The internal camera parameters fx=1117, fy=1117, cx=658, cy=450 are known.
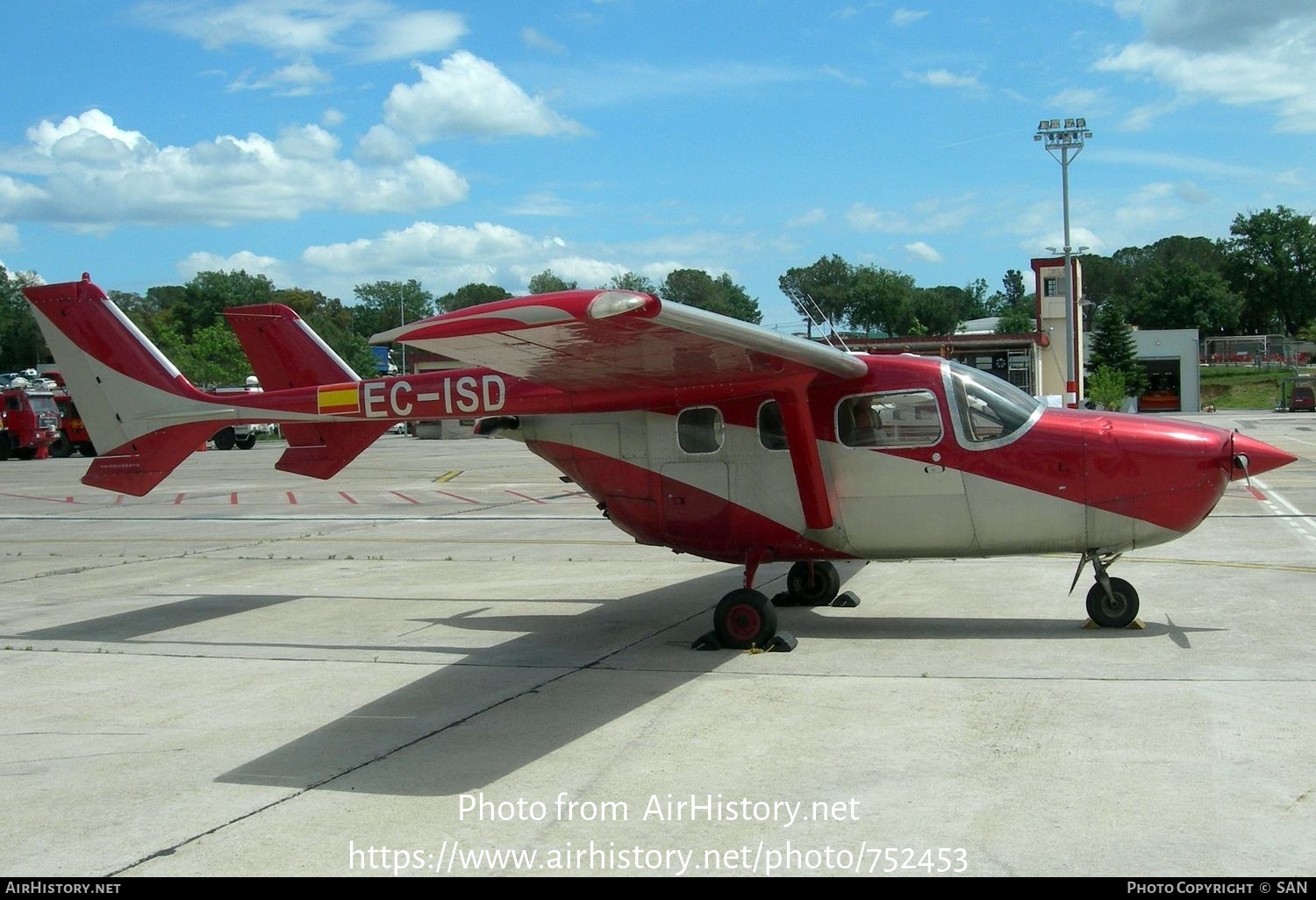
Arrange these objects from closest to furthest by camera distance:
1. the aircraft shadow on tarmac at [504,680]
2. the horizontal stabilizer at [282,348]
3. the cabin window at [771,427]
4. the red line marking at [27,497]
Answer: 1. the aircraft shadow on tarmac at [504,680]
2. the cabin window at [771,427]
3. the horizontal stabilizer at [282,348]
4. the red line marking at [27,497]

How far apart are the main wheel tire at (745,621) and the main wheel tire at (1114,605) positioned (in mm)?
2823

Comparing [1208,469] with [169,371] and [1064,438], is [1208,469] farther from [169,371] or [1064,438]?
[169,371]

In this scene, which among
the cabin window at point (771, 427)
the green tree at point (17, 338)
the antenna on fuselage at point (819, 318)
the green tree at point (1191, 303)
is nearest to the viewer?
the cabin window at point (771, 427)

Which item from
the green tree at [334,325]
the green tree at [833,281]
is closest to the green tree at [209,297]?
the green tree at [334,325]

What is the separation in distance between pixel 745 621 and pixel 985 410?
9.07 feet

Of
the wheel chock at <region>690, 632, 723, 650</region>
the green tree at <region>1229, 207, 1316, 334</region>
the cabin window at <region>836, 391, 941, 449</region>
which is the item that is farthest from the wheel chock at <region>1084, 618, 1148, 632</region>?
the green tree at <region>1229, 207, 1316, 334</region>

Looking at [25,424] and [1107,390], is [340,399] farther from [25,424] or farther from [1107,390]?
[1107,390]

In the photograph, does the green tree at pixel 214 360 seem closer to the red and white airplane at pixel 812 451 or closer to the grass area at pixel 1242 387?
the red and white airplane at pixel 812 451

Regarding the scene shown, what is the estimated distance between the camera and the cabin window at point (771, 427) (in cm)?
998

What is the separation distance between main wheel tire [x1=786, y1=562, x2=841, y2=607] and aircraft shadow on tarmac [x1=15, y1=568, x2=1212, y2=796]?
251 mm

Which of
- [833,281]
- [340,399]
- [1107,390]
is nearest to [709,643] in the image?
[340,399]

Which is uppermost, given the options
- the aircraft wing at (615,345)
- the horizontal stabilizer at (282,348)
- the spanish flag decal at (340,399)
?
the horizontal stabilizer at (282,348)

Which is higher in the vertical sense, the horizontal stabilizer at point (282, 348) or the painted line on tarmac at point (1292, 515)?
the horizontal stabilizer at point (282, 348)
